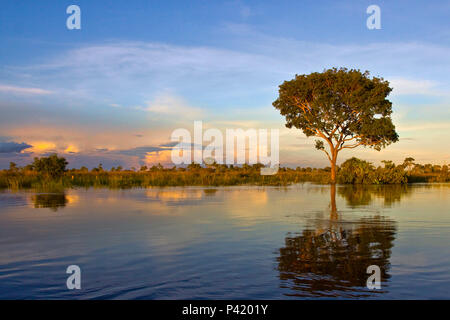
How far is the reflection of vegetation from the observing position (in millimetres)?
4902

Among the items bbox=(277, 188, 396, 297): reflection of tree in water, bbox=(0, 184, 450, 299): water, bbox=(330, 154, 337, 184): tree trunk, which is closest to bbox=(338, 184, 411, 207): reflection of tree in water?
bbox=(0, 184, 450, 299): water

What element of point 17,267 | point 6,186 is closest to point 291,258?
point 17,267

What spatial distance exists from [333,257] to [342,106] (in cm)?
3570

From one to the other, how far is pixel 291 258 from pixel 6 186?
26104 mm

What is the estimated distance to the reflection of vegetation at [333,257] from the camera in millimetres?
4902

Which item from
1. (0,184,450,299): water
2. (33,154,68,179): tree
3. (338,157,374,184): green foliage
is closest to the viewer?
(0,184,450,299): water

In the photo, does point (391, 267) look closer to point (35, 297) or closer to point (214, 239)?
point (214, 239)

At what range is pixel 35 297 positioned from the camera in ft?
15.0

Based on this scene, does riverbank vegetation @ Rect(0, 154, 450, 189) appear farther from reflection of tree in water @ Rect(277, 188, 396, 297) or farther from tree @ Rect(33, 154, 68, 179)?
reflection of tree in water @ Rect(277, 188, 396, 297)

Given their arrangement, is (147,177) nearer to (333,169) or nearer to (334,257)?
(333,169)

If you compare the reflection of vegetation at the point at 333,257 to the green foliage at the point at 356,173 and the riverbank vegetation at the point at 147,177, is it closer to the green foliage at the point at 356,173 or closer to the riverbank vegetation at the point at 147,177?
the riverbank vegetation at the point at 147,177

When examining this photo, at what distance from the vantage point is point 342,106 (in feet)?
131

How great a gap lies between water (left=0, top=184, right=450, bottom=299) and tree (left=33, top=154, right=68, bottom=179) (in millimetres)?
22890

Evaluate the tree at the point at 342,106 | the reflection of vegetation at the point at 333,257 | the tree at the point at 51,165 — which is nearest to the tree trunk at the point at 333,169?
the tree at the point at 342,106
